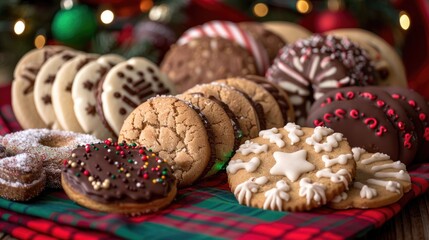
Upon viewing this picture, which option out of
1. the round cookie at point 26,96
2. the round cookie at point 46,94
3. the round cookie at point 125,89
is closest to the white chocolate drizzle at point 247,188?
the round cookie at point 125,89

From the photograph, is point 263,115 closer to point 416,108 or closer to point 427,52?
point 416,108

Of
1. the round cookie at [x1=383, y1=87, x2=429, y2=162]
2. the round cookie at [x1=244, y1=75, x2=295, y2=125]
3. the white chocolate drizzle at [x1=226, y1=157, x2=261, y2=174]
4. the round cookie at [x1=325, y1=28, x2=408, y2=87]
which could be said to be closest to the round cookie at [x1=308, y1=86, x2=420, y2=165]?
the round cookie at [x1=383, y1=87, x2=429, y2=162]

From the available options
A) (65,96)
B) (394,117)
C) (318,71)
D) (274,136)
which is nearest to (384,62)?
(318,71)

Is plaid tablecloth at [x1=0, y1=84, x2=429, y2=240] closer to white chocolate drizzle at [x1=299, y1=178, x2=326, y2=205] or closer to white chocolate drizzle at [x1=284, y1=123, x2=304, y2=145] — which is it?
white chocolate drizzle at [x1=299, y1=178, x2=326, y2=205]

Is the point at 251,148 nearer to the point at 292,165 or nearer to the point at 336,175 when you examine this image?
the point at 292,165

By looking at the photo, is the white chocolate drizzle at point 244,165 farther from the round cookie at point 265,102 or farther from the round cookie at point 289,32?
the round cookie at point 289,32

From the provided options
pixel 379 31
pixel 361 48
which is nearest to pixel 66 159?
pixel 361 48
